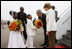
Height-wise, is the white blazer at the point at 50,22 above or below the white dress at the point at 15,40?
above

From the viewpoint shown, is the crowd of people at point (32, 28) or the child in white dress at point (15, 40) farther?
the child in white dress at point (15, 40)

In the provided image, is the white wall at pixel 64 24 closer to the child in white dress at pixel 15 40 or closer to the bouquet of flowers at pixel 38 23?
the bouquet of flowers at pixel 38 23

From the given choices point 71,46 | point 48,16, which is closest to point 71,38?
point 71,46

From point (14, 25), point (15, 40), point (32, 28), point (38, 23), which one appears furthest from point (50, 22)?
point (15, 40)

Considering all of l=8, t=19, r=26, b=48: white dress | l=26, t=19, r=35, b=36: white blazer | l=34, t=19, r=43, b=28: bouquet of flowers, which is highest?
l=34, t=19, r=43, b=28: bouquet of flowers

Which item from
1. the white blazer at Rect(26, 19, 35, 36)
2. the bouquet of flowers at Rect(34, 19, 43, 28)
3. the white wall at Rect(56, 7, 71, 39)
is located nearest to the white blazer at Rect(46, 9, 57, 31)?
the bouquet of flowers at Rect(34, 19, 43, 28)

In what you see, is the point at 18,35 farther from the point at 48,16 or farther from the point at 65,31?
the point at 65,31

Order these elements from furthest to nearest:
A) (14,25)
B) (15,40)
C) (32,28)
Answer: (32,28) < (15,40) < (14,25)

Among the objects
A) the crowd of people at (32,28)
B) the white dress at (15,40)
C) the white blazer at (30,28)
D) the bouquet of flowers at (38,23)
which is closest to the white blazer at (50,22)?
the crowd of people at (32,28)

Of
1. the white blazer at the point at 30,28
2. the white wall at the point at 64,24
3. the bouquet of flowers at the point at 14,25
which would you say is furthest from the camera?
the white wall at the point at 64,24

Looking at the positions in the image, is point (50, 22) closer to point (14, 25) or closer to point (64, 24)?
point (14, 25)

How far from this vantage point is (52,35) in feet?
18.3

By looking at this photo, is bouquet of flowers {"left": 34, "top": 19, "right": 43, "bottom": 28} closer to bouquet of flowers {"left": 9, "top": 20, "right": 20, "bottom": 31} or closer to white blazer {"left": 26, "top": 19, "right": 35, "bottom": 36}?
white blazer {"left": 26, "top": 19, "right": 35, "bottom": 36}

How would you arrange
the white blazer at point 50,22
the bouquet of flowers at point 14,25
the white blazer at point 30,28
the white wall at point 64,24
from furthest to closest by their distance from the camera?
the white wall at point 64,24 → the white blazer at point 30,28 → the bouquet of flowers at point 14,25 → the white blazer at point 50,22
